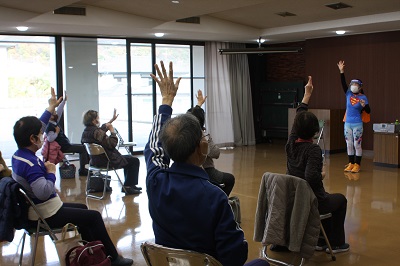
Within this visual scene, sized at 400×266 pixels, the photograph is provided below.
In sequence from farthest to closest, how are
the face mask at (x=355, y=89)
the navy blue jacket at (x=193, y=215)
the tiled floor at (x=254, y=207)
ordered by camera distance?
the face mask at (x=355, y=89) → the tiled floor at (x=254, y=207) → the navy blue jacket at (x=193, y=215)

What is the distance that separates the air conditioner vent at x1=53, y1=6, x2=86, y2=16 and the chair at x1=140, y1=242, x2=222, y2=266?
6301 mm

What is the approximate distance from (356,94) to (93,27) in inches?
177

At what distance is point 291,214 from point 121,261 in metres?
1.42

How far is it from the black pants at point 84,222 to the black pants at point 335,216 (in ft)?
5.73

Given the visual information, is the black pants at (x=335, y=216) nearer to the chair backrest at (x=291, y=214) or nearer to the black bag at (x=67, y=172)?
the chair backrest at (x=291, y=214)

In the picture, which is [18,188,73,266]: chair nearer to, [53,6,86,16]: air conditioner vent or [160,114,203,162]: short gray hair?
[160,114,203,162]: short gray hair

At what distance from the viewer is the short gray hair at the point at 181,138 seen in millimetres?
2064

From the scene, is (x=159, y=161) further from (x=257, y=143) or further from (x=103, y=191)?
(x=257, y=143)

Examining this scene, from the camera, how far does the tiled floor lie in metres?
4.33

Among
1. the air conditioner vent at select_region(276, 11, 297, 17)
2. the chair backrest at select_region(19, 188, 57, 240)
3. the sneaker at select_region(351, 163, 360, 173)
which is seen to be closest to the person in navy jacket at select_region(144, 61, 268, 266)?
the chair backrest at select_region(19, 188, 57, 240)

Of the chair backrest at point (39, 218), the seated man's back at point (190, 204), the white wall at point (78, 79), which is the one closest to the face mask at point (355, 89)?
the white wall at point (78, 79)

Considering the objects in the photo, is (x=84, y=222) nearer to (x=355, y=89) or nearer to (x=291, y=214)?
(x=291, y=214)

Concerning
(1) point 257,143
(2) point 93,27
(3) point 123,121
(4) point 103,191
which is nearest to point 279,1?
(2) point 93,27

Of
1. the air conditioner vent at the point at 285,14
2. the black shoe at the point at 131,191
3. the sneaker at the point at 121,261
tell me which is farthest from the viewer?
the air conditioner vent at the point at 285,14
